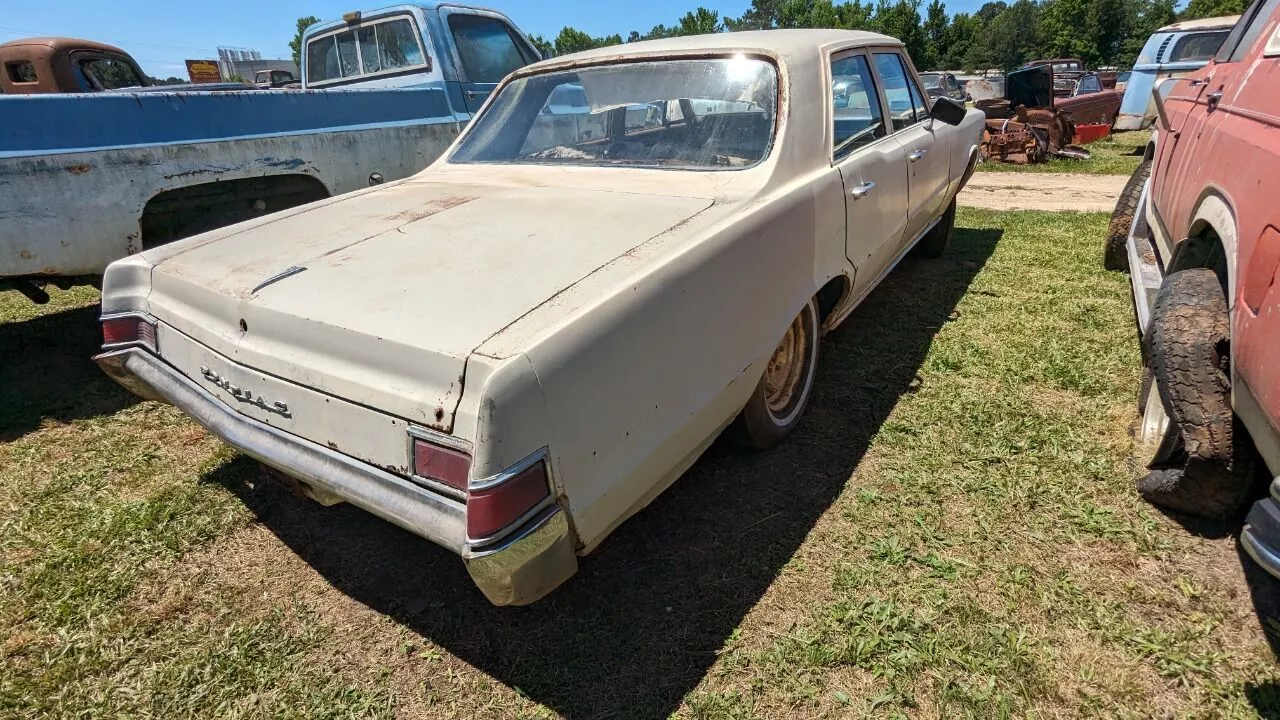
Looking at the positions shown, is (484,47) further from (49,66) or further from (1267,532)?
(1267,532)

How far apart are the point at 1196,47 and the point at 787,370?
39.5 ft

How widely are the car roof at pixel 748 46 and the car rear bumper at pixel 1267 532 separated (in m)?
2.13

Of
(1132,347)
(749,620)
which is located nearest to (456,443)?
(749,620)

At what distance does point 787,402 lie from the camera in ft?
9.68

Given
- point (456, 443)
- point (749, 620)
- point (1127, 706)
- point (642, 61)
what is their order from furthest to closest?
point (642, 61)
point (749, 620)
point (1127, 706)
point (456, 443)

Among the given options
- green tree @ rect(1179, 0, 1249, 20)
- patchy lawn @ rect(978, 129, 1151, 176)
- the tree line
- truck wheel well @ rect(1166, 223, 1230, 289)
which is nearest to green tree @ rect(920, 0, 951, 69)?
the tree line

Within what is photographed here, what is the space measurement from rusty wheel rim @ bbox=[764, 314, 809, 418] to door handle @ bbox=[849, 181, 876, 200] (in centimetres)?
58

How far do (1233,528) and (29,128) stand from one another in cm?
519

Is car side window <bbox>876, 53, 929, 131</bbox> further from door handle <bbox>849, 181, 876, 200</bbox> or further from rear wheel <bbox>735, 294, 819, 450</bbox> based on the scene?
rear wheel <bbox>735, 294, 819, 450</bbox>

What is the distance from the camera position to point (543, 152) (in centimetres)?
314

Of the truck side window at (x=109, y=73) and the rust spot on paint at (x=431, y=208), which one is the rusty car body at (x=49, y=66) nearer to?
the truck side window at (x=109, y=73)

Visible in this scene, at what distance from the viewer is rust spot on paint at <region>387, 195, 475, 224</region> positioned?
96.6 inches

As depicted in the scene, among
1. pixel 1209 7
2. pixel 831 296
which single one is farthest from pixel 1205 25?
pixel 1209 7

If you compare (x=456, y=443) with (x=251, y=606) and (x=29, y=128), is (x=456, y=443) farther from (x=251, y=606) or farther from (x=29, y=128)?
(x=29, y=128)
